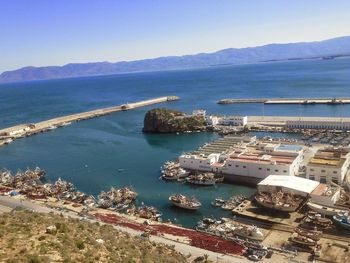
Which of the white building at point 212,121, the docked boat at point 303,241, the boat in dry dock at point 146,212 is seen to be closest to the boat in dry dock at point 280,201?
the docked boat at point 303,241

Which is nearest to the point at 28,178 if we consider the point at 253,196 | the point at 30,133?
the point at 253,196

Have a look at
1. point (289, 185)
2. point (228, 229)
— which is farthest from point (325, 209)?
point (228, 229)

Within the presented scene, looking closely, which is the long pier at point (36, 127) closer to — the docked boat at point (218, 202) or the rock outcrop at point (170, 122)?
the rock outcrop at point (170, 122)

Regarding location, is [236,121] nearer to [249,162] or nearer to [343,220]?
[249,162]

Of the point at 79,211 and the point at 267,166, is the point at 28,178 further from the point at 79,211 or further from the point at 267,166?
the point at 267,166

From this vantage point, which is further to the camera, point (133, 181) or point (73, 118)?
point (73, 118)
